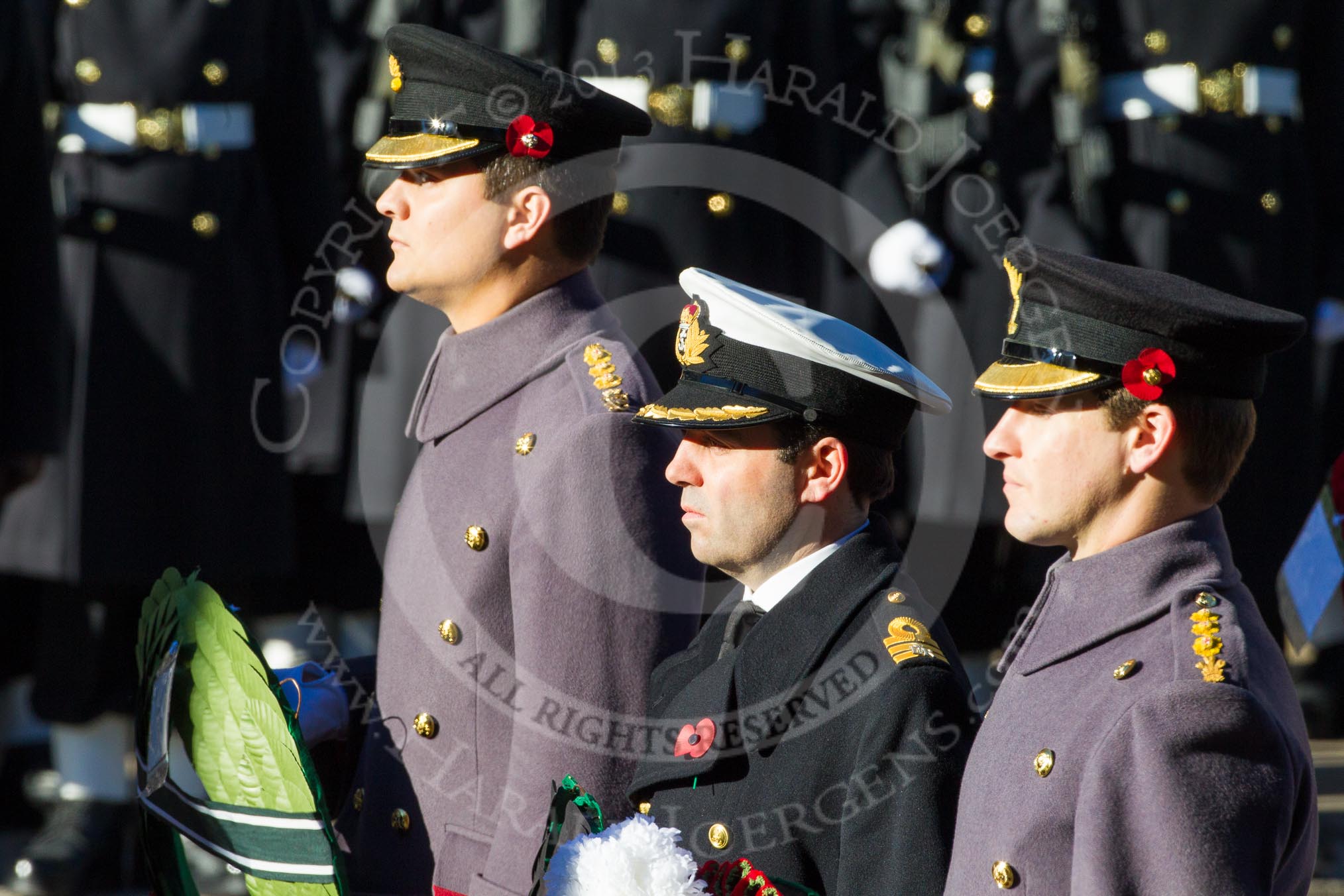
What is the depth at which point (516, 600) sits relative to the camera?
2.67m

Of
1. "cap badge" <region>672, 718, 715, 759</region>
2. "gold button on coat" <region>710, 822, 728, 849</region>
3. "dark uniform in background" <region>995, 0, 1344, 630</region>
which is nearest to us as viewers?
"gold button on coat" <region>710, 822, 728, 849</region>

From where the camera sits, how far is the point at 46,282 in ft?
15.5

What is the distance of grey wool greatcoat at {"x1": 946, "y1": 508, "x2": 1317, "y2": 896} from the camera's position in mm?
1797

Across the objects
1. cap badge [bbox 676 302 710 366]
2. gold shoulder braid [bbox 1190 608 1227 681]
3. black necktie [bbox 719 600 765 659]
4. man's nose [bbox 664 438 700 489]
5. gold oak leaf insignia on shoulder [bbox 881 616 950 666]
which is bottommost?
black necktie [bbox 719 600 765 659]

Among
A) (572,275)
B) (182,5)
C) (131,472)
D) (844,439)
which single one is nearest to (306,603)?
(131,472)

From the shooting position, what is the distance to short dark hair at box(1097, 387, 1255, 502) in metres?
2.05

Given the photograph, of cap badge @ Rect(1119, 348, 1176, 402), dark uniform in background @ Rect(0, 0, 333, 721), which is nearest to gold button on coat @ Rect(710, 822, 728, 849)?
cap badge @ Rect(1119, 348, 1176, 402)

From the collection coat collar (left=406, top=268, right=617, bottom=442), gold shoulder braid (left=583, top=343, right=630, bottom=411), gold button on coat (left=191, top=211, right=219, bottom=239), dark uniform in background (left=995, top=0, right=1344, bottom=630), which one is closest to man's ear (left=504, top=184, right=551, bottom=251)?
coat collar (left=406, top=268, right=617, bottom=442)

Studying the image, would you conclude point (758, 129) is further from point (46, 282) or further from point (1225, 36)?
point (46, 282)

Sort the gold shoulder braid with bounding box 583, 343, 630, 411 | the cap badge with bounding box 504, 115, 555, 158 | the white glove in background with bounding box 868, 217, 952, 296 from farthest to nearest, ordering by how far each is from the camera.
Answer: the white glove in background with bounding box 868, 217, 952, 296 < the cap badge with bounding box 504, 115, 555, 158 < the gold shoulder braid with bounding box 583, 343, 630, 411

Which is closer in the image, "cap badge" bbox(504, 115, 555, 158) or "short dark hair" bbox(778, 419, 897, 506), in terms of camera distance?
"short dark hair" bbox(778, 419, 897, 506)

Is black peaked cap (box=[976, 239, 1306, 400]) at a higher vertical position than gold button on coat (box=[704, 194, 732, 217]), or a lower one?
higher

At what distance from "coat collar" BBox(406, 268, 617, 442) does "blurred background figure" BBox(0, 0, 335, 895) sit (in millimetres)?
2208

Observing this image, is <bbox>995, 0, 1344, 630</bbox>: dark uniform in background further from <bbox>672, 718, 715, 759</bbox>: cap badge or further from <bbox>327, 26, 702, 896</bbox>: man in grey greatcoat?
<bbox>672, 718, 715, 759</bbox>: cap badge
